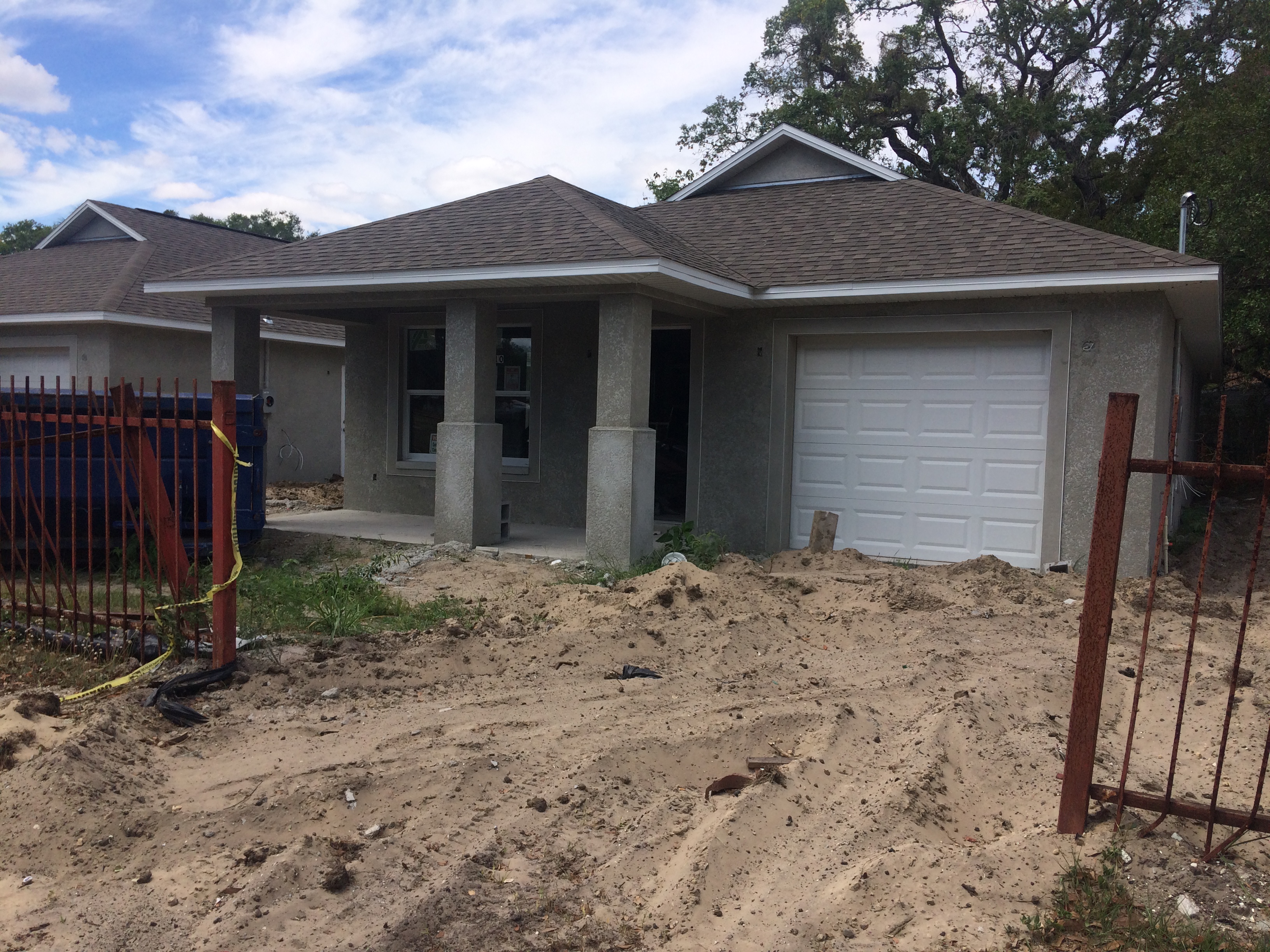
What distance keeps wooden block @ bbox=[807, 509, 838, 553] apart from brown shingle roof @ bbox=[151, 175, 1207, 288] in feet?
8.27

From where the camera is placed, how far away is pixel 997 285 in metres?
9.86

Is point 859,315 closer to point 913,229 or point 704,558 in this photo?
point 913,229

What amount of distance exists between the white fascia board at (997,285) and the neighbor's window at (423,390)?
5.14 m

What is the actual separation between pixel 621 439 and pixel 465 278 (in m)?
2.36

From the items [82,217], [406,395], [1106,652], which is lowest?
[1106,652]

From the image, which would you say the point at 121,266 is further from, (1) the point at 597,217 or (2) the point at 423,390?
(1) the point at 597,217

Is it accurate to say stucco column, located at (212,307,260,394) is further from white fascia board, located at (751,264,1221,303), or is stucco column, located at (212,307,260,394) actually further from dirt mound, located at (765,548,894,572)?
dirt mound, located at (765,548,894,572)

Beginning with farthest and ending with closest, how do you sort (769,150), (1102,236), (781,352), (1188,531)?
(769,150)
(1188,531)
(781,352)
(1102,236)

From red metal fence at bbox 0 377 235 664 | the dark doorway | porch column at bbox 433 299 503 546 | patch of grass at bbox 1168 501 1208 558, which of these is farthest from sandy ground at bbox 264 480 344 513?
patch of grass at bbox 1168 501 1208 558

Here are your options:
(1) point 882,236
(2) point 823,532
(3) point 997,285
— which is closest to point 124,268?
(1) point 882,236

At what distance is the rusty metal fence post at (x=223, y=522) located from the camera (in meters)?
5.76

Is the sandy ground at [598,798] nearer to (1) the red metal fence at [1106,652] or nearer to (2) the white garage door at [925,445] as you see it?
(1) the red metal fence at [1106,652]

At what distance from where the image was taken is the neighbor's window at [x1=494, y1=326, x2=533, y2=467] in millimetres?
13609

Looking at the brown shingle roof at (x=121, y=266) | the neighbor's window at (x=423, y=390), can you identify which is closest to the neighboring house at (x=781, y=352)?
the neighbor's window at (x=423, y=390)
